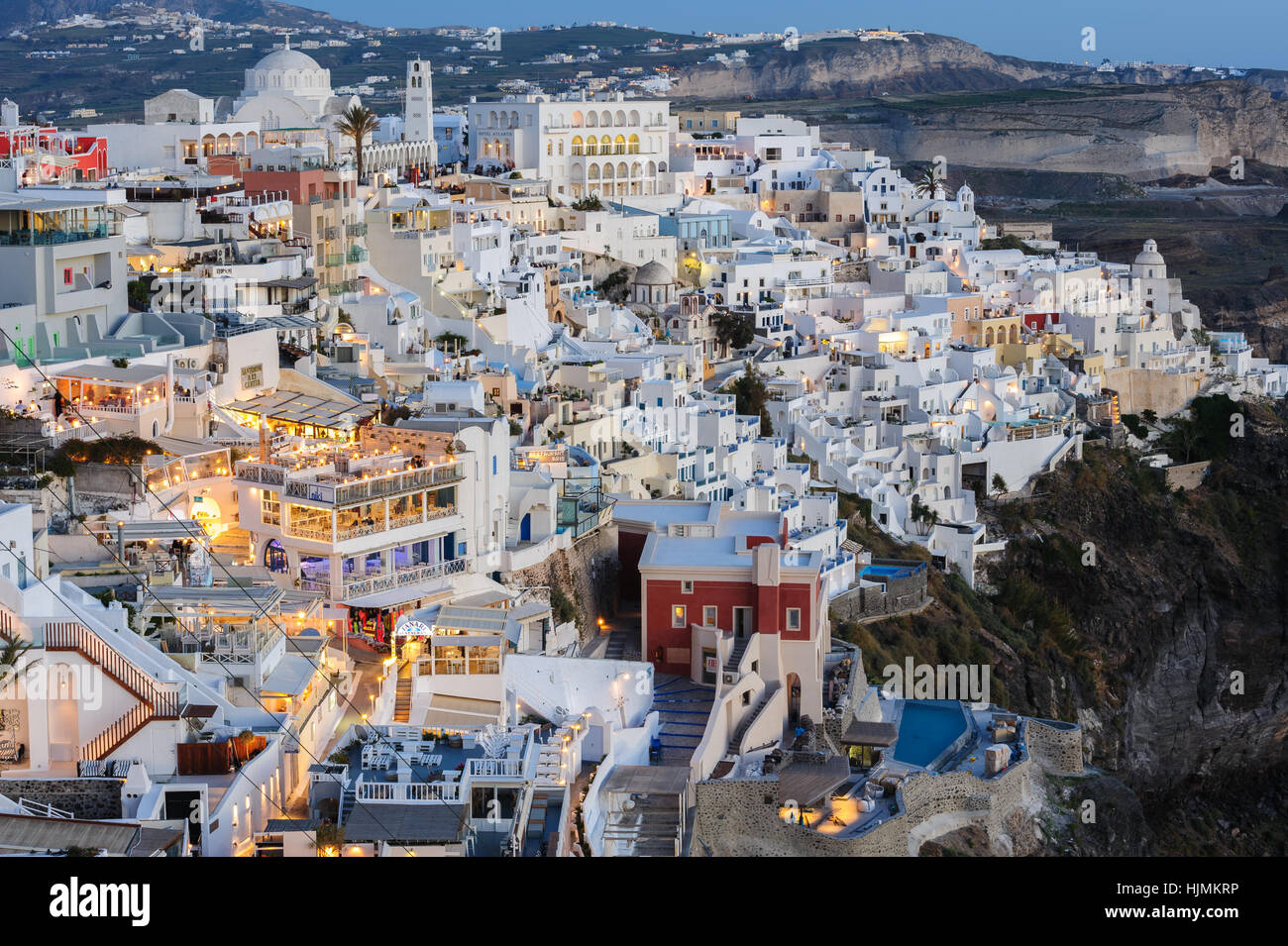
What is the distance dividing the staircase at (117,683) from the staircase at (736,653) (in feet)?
19.8

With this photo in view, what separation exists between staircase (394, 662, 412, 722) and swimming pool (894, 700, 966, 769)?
197 inches

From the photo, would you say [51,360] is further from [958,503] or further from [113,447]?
[958,503]

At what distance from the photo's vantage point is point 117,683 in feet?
41.1

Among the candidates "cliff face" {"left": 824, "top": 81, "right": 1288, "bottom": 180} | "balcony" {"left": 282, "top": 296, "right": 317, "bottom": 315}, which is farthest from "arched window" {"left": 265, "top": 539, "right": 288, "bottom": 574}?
"cliff face" {"left": 824, "top": 81, "right": 1288, "bottom": 180}

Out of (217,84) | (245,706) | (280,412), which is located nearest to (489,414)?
(280,412)

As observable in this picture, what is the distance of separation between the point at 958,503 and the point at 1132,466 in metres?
7.23

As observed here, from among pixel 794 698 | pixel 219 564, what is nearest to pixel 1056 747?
pixel 794 698

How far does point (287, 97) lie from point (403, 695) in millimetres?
35944

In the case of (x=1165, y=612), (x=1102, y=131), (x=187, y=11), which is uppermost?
(x=187, y=11)

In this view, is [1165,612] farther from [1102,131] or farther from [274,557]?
[1102,131]

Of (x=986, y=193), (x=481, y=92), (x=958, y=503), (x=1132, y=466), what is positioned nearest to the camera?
(x=958, y=503)

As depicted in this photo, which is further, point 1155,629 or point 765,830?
point 1155,629

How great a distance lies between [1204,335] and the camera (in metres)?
45.0
